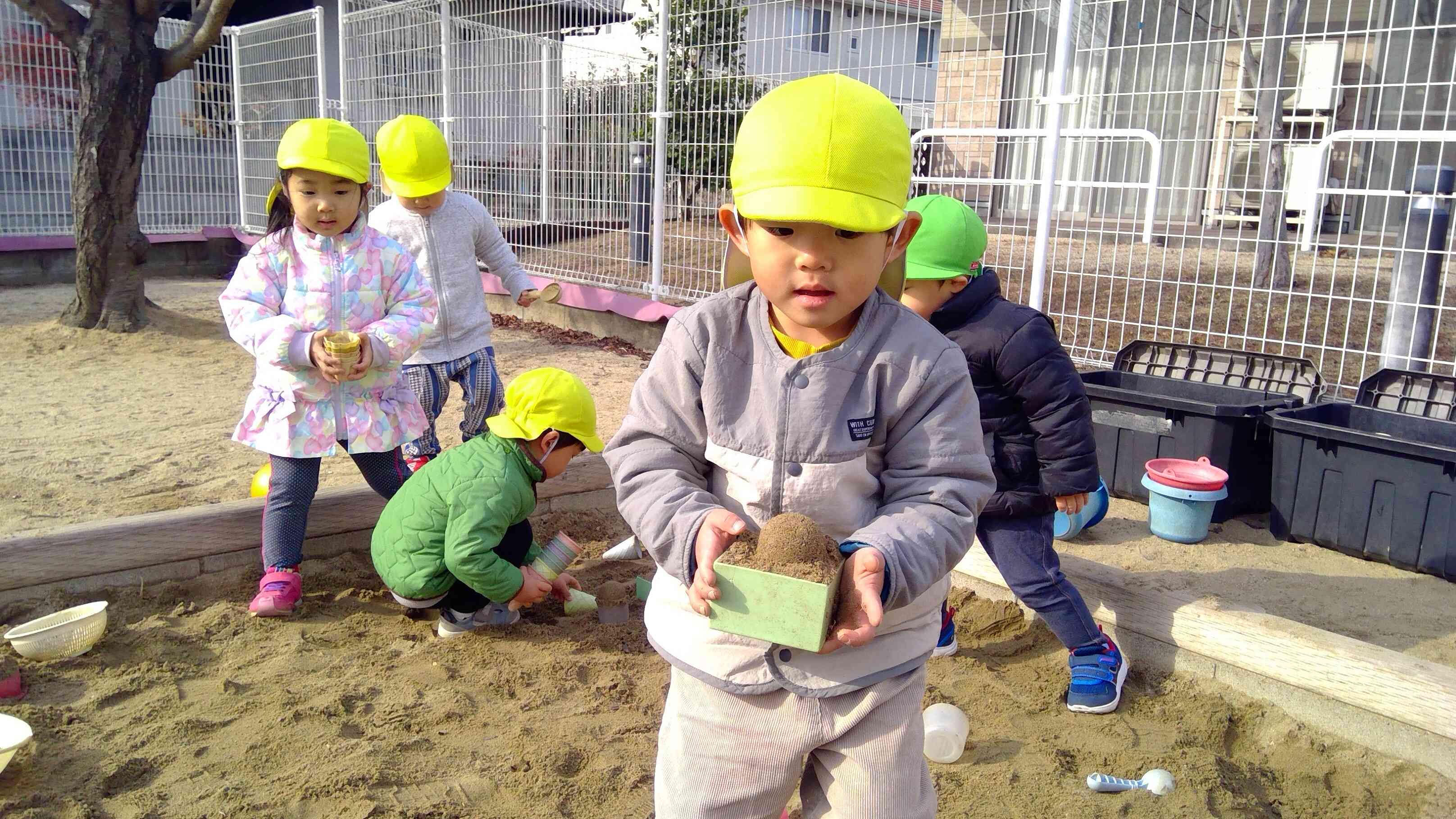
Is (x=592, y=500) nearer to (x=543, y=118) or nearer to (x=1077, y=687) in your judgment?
(x=1077, y=687)

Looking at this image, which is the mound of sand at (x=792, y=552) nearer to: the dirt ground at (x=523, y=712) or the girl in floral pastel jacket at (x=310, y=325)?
the dirt ground at (x=523, y=712)

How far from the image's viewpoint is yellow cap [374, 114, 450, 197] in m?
4.11

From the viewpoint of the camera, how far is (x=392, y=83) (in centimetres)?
1036

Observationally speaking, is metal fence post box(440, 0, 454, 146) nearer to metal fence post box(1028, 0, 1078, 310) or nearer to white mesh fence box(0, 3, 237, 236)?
white mesh fence box(0, 3, 237, 236)

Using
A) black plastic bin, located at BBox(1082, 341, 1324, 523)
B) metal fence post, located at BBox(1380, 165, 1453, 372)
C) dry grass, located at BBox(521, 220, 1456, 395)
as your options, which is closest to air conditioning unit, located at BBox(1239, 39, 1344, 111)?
metal fence post, located at BBox(1380, 165, 1453, 372)

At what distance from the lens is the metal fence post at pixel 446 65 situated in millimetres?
9352

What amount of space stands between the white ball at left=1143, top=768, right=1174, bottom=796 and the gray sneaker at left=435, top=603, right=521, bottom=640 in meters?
1.94

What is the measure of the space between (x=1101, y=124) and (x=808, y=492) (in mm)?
4640

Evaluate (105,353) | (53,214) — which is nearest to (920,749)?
(105,353)

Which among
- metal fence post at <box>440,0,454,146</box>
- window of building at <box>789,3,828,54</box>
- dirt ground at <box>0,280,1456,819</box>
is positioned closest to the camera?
dirt ground at <box>0,280,1456,819</box>

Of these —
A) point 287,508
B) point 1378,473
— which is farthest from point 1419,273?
point 287,508

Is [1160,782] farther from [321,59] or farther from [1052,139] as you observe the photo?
[321,59]

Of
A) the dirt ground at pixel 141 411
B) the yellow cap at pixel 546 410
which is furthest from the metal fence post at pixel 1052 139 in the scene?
the yellow cap at pixel 546 410

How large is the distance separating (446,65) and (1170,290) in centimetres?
658
